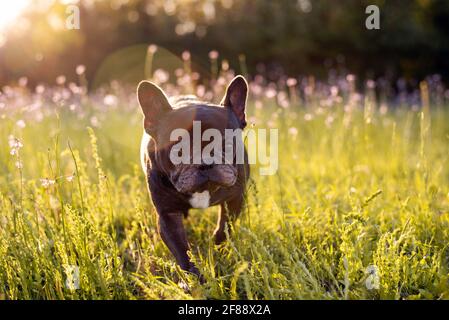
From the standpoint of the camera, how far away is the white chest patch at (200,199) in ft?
10.9

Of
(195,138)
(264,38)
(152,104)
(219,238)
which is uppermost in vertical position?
(264,38)

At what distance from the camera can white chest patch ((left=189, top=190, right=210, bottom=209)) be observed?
3.33 metres

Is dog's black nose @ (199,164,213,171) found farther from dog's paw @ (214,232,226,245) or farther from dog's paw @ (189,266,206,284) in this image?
dog's paw @ (214,232,226,245)

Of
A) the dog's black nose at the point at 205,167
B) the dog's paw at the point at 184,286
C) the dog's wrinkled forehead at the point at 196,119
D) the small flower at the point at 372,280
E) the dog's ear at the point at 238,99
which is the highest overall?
the dog's ear at the point at 238,99

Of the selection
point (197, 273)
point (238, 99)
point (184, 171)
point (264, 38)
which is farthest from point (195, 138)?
point (264, 38)

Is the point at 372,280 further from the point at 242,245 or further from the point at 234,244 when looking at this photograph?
the point at 234,244

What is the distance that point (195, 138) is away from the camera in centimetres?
314

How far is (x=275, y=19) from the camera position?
2181 cm

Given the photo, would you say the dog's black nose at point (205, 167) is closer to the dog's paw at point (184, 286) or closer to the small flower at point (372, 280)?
the dog's paw at point (184, 286)

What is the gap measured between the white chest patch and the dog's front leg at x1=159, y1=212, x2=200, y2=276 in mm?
146

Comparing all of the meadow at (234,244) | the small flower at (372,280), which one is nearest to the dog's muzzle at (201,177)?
the meadow at (234,244)

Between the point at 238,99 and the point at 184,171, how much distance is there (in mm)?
825

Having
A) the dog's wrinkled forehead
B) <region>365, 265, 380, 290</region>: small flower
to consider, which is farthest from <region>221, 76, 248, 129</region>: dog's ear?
<region>365, 265, 380, 290</region>: small flower
